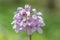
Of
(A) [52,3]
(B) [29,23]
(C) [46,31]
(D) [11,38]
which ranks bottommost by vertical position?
(B) [29,23]

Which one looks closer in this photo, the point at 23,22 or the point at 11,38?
the point at 23,22

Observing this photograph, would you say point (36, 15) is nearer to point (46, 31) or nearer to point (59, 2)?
point (46, 31)

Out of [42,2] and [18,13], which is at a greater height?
[42,2]

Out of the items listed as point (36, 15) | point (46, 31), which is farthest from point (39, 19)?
point (46, 31)

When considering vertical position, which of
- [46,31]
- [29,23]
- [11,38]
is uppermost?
[46,31]

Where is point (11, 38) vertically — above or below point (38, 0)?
below

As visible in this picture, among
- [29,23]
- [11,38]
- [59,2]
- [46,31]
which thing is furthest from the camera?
[59,2]

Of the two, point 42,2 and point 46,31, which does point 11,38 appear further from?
point 42,2

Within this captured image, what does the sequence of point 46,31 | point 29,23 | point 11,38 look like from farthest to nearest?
point 46,31 → point 11,38 → point 29,23

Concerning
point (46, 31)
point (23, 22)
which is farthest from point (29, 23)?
point (46, 31)
